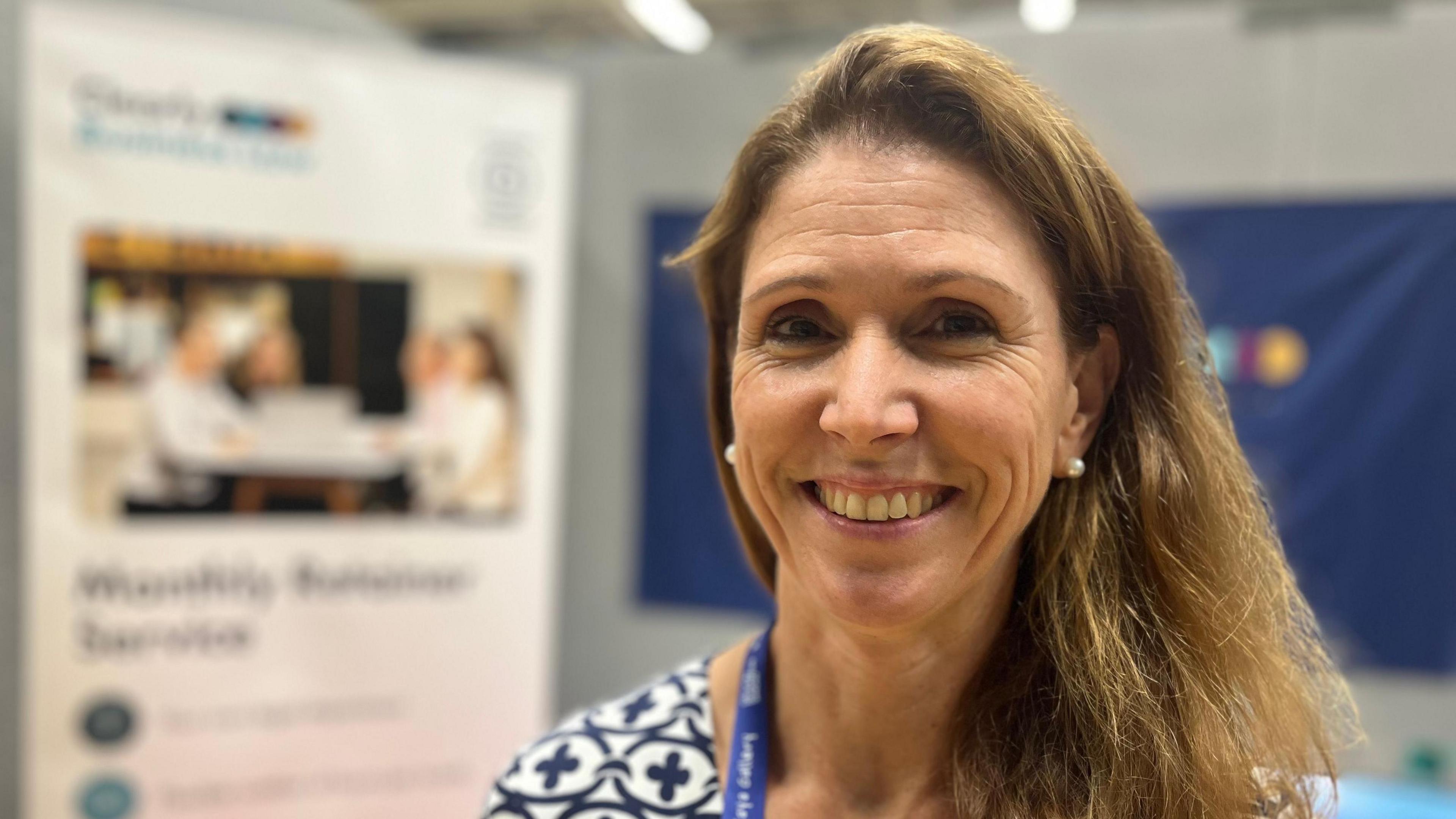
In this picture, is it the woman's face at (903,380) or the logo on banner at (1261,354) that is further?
the logo on banner at (1261,354)

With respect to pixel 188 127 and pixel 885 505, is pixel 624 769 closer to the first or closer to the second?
pixel 885 505

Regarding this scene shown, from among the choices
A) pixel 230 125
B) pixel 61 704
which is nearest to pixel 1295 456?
pixel 230 125

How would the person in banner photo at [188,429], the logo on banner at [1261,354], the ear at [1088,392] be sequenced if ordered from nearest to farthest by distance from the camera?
the ear at [1088,392], the person in banner photo at [188,429], the logo on banner at [1261,354]

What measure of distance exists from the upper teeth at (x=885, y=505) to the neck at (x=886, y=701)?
0.51ft

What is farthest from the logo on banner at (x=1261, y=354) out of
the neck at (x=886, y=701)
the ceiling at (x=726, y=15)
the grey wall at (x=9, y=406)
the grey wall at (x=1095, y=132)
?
the grey wall at (x=9, y=406)

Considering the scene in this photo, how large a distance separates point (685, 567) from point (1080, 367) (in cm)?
392

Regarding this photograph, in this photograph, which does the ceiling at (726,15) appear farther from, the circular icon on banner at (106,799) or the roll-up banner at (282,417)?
the circular icon on banner at (106,799)

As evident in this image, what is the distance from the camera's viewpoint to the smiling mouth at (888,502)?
108 cm

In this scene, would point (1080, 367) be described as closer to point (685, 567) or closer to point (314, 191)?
point (314, 191)

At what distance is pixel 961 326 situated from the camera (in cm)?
109

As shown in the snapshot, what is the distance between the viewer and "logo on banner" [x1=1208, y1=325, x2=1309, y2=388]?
413 centimetres

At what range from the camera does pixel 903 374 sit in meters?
1.06

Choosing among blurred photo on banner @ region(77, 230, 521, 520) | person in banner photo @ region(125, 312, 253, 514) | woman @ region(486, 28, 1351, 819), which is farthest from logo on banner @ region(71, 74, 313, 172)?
woman @ region(486, 28, 1351, 819)

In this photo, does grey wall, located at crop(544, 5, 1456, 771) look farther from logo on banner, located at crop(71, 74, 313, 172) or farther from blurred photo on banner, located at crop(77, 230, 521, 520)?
logo on banner, located at crop(71, 74, 313, 172)
